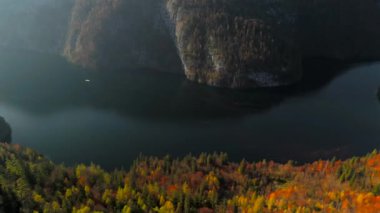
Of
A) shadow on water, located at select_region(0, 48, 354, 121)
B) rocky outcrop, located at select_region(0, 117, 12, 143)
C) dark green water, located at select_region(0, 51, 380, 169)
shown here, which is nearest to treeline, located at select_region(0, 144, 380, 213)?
dark green water, located at select_region(0, 51, 380, 169)

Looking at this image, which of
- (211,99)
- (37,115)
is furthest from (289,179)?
(37,115)

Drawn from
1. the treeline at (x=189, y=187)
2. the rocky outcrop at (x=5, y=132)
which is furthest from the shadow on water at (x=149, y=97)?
the treeline at (x=189, y=187)

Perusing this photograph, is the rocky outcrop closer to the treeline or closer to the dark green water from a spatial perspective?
the dark green water

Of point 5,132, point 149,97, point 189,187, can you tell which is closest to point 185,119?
point 149,97

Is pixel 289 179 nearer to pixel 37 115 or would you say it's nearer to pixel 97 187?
pixel 97 187

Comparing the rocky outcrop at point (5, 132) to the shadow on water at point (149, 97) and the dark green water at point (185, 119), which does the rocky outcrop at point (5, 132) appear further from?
the shadow on water at point (149, 97)

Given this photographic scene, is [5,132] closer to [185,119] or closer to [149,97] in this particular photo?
[185,119]
